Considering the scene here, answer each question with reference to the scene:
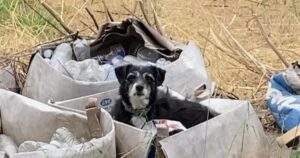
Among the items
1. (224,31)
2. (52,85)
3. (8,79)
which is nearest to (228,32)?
(224,31)

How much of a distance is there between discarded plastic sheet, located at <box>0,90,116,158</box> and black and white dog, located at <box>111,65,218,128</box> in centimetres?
34

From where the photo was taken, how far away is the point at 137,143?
10.1 ft

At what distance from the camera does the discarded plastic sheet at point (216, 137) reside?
10.0 feet

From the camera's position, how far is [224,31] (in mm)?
4402

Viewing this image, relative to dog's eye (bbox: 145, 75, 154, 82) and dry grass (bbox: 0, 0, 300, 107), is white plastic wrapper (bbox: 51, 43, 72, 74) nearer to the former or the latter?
dog's eye (bbox: 145, 75, 154, 82)

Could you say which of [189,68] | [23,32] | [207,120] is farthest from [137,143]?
[23,32]

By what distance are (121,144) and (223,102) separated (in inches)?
24.3

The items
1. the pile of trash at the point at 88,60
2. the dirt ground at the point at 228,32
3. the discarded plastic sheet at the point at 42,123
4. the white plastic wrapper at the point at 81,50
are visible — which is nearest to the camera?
the discarded plastic sheet at the point at 42,123

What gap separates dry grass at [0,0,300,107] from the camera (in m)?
4.50

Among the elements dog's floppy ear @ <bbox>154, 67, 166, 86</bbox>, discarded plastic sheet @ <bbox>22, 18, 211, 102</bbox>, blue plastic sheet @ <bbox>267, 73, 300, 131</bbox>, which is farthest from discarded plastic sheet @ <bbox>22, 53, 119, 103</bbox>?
blue plastic sheet @ <bbox>267, 73, 300, 131</bbox>

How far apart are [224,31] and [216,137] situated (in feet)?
4.28

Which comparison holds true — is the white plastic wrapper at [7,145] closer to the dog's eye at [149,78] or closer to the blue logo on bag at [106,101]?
the blue logo on bag at [106,101]

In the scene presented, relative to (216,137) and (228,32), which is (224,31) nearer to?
(228,32)

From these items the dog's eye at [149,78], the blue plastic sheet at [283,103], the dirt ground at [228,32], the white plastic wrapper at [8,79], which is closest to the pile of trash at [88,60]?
the white plastic wrapper at [8,79]
